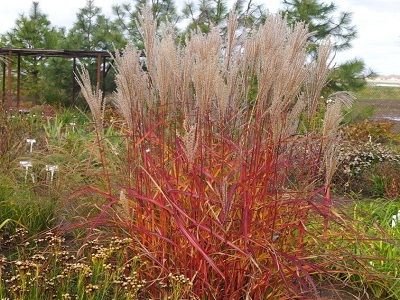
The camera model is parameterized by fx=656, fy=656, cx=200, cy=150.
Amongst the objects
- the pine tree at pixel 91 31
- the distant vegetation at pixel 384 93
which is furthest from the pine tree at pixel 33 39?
the distant vegetation at pixel 384 93

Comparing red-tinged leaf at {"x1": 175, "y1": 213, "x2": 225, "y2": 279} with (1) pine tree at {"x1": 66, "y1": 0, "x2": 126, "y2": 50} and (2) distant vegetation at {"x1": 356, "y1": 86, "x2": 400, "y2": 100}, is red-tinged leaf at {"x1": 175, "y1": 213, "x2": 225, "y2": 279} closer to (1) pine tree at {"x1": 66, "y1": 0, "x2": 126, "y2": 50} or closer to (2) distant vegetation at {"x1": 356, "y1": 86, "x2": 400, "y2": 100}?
(1) pine tree at {"x1": 66, "y1": 0, "x2": 126, "y2": 50}

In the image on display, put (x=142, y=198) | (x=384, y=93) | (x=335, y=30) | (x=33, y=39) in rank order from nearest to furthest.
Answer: (x=142, y=198) → (x=335, y=30) → (x=33, y=39) → (x=384, y=93)

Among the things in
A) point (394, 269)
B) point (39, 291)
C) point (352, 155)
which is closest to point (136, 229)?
point (39, 291)

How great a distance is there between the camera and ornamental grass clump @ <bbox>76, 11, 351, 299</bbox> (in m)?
3.41

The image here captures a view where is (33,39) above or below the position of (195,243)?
above

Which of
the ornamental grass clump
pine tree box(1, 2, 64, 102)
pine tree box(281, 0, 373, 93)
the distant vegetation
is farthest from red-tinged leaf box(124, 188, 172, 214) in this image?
the distant vegetation

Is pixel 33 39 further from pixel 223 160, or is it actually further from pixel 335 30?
pixel 223 160

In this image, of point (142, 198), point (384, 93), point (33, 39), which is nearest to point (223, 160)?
point (142, 198)

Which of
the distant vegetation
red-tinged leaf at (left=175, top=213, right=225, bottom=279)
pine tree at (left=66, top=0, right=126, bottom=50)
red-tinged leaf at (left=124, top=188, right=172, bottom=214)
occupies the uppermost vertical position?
pine tree at (left=66, top=0, right=126, bottom=50)

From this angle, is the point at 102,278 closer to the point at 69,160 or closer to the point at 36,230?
the point at 36,230

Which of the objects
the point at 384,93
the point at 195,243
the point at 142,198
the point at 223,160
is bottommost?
the point at 384,93

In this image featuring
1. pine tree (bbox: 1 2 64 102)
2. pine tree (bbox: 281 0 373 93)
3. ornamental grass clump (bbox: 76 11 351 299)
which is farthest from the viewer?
pine tree (bbox: 1 2 64 102)

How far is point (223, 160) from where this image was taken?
3656mm

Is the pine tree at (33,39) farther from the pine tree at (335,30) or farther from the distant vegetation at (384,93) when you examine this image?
the distant vegetation at (384,93)
